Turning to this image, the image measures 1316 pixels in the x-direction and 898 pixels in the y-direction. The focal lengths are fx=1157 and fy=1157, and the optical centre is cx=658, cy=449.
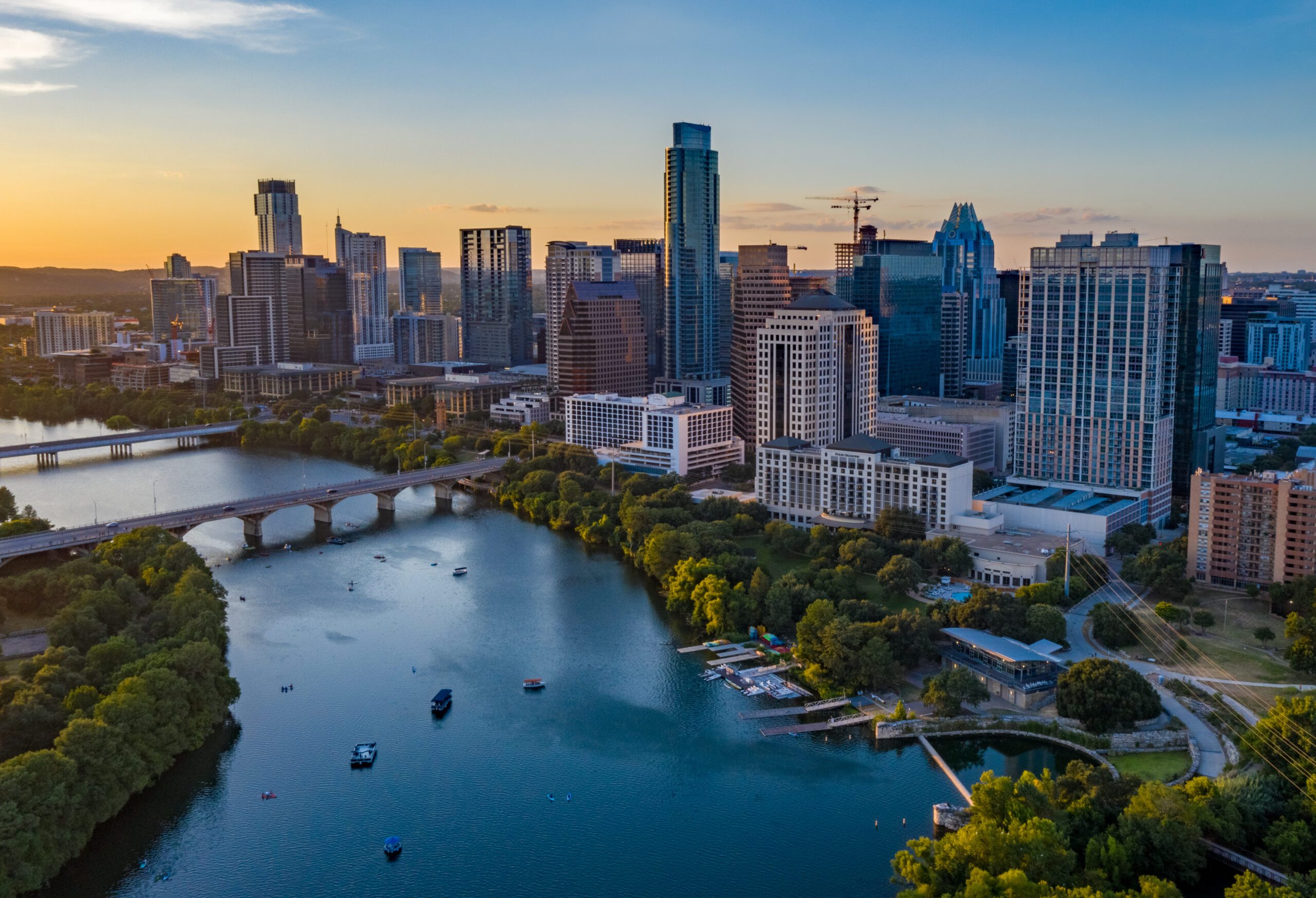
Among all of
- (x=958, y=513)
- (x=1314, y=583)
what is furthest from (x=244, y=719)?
(x=1314, y=583)

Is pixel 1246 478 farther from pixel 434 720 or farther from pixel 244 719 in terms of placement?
pixel 244 719

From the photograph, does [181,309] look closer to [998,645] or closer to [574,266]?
[574,266]

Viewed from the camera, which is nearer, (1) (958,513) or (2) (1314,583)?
(2) (1314,583)

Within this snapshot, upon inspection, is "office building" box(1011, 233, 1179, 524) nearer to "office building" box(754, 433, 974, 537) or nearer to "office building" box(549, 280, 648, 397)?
"office building" box(754, 433, 974, 537)

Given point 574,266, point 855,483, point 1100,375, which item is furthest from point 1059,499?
point 574,266

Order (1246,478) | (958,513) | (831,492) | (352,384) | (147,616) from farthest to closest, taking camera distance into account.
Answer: (352,384) → (831,492) → (958,513) → (1246,478) → (147,616)

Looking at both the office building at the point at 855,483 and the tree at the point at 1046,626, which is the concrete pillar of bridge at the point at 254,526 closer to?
the office building at the point at 855,483

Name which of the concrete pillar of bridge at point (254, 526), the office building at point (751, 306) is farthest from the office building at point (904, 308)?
the concrete pillar of bridge at point (254, 526)
